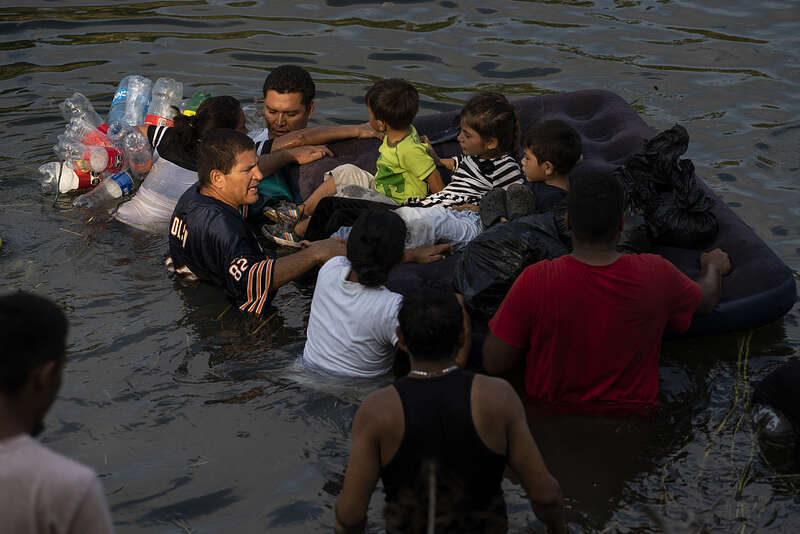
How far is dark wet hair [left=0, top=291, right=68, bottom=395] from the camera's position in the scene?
2.48m

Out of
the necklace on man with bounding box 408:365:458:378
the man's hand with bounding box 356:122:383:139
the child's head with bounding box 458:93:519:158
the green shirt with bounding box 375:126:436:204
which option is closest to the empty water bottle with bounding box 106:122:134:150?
the man's hand with bounding box 356:122:383:139

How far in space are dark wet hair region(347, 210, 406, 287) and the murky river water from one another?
745mm

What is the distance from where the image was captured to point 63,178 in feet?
26.3

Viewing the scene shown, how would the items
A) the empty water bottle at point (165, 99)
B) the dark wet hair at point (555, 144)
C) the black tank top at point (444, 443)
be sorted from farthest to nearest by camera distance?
the empty water bottle at point (165, 99), the dark wet hair at point (555, 144), the black tank top at point (444, 443)

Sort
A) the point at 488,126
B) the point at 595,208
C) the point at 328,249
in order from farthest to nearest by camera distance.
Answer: the point at 488,126 < the point at 328,249 < the point at 595,208

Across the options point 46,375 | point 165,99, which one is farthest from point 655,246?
point 165,99

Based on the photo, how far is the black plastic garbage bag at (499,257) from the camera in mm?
5266

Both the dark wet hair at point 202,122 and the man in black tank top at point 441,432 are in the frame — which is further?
the dark wet hair at point 202,122

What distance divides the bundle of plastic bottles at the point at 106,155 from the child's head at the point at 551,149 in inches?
148

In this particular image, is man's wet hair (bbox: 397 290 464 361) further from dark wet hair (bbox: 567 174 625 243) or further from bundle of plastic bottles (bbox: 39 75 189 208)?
bundle of plastic bottles (bbox: 39 75 189 208)

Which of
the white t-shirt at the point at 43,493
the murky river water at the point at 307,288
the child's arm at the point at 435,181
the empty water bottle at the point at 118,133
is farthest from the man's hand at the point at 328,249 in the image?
the white t-shirt at the point at 43,493

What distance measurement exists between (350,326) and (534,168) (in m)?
1.68

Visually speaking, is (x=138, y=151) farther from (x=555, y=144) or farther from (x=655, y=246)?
(x=655, y=246)

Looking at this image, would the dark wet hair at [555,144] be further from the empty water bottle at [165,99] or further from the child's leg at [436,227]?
the empty water bottle at [165,99]
